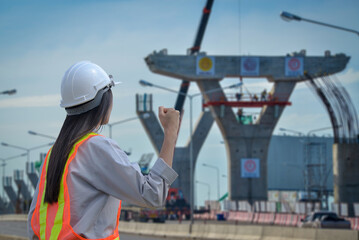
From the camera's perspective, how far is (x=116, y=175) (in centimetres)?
329

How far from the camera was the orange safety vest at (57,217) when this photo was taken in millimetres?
3211

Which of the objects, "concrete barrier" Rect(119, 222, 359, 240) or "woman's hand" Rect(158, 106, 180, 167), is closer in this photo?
"woman's hand" Rect(158, 106, 180, 167)

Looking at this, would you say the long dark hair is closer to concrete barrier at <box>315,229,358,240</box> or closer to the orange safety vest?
the orange safety vest

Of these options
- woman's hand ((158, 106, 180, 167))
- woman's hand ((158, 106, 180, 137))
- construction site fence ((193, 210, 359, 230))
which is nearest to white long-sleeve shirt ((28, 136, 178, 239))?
woman's hand ((158, 106, 180, 167))

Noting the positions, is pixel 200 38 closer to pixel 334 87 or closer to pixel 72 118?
pixel 334 87

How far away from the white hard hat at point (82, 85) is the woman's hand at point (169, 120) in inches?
12.0

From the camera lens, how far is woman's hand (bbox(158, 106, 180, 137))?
351 cm

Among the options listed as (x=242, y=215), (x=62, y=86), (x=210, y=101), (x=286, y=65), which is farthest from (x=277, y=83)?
(x=62, y=86)

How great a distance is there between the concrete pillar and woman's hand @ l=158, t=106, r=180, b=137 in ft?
170

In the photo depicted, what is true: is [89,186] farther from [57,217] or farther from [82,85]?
[82,85]

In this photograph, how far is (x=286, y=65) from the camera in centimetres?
6838

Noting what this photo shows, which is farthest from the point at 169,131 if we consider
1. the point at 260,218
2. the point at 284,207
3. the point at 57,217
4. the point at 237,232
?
the point at 284,207

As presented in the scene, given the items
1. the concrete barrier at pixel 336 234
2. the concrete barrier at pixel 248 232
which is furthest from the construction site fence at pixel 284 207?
the concrete barrier at pixel 336 234

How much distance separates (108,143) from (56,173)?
264 millimetres
